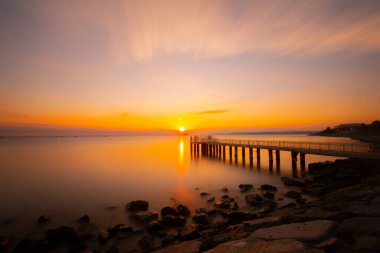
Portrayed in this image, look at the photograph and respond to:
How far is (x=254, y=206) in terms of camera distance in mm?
12914

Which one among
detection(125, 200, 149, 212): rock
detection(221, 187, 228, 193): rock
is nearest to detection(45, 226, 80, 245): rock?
→ detection(125, 200, 149, 212): rock

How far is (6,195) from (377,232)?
23417mm

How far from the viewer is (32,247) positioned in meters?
8.51

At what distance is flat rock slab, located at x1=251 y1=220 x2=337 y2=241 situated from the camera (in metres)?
5.23

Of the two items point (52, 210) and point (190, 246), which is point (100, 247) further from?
point (52, 210)

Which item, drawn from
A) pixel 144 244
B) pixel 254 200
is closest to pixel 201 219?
pixel 144 244

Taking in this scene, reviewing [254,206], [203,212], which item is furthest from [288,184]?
[203,212]

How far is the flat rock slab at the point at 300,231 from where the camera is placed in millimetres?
5227

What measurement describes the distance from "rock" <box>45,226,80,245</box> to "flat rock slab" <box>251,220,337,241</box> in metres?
7.60

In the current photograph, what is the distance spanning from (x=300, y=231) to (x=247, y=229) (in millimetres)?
1751

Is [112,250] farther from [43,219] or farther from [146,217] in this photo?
[43,219]

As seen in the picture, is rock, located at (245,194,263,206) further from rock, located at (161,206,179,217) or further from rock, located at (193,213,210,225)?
rock, located at (161,206,179,217)

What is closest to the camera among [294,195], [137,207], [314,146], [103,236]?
[103,236]

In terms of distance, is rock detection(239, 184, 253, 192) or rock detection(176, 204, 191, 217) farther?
rock detection(239, 184, 253, 192)
